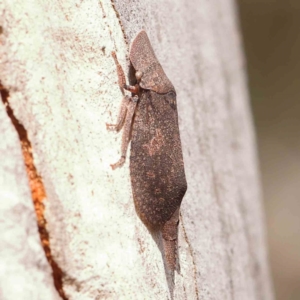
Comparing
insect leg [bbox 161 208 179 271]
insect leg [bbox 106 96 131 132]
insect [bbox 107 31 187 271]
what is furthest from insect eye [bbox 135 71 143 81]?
insect leg [bbox 161 208 179 271]

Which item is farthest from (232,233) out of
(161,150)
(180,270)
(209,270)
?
(161,150)

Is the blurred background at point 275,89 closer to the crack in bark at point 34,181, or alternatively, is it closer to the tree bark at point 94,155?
the tree bark at point 94,155

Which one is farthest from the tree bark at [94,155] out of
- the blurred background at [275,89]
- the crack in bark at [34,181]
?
the blurred background at [275,89]

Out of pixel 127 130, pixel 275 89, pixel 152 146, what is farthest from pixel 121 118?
pixel 275 89

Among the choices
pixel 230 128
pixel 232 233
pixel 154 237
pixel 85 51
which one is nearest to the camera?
pixel 85 51

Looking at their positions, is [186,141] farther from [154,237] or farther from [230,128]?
[230,128]

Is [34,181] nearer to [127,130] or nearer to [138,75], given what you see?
[127,130]

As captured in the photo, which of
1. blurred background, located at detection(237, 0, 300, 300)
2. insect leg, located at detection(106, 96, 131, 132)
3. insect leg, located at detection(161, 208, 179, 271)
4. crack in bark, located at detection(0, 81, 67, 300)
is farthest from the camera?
blurred background, located at detection(237, 0, 300, 300)

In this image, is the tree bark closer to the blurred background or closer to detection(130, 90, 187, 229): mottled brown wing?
detection(130, 90, 187, 229): mottled brown wing
